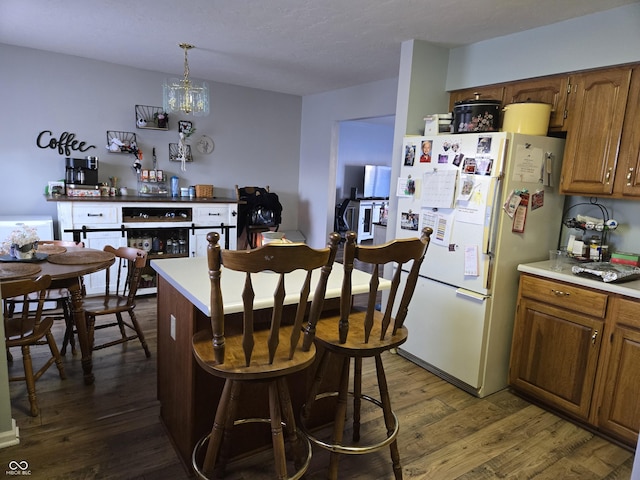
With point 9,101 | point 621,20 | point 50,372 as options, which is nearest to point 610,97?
point 621,20

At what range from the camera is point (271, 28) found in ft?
9.63

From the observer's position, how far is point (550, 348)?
243 centimetres

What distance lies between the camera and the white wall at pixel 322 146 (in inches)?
186

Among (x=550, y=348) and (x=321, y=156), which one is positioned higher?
(x=321, y=156)

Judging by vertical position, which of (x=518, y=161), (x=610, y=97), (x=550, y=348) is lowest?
(x=550, y=348)

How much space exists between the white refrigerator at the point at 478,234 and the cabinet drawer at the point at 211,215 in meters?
2.35

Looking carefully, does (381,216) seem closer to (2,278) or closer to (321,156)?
(321,156)

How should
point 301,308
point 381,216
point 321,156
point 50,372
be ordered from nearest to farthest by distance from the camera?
point 301,308
point 50,372
point 321,156
point 381,216

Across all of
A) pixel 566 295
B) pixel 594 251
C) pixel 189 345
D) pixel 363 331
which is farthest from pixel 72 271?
pixel 594 251

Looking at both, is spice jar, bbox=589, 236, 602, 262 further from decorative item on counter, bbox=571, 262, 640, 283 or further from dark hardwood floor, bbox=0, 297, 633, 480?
dark hardwood floor, bbox=0, 297, 633, 480

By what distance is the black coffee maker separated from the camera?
4.08m

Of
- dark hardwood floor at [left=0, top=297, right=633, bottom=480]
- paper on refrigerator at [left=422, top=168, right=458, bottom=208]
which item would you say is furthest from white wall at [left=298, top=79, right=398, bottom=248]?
dark hardwood floor at [left=0, top=297, right=633, bottom=480]

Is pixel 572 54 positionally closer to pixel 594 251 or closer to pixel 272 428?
pixel 594 251

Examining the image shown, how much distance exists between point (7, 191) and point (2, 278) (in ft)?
7.88
